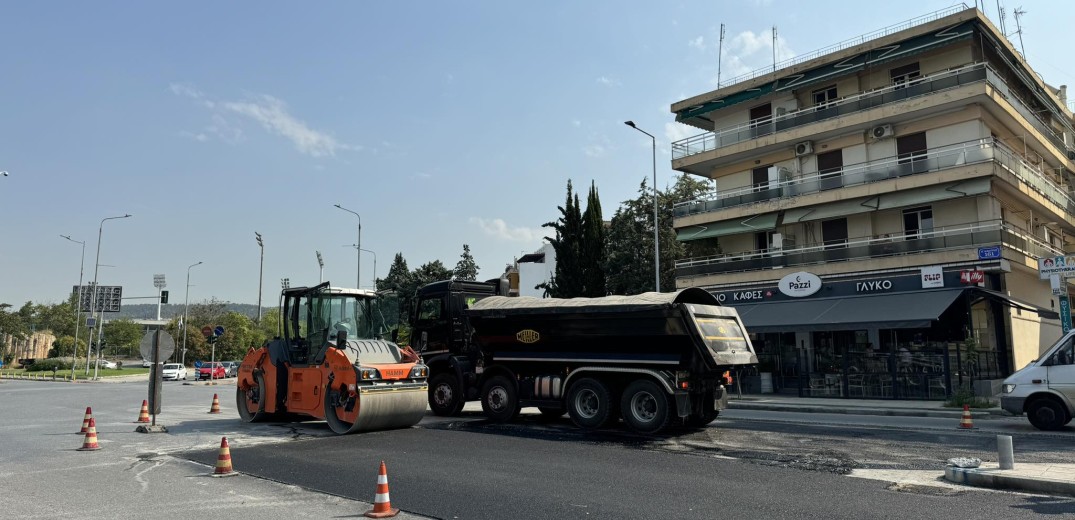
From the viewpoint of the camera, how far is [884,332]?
2691 cm

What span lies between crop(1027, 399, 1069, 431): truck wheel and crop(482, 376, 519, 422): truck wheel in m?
10.3

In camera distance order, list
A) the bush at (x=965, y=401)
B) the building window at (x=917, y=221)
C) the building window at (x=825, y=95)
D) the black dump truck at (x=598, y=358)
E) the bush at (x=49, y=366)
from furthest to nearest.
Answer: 1. the bush at (x=49, y=366)
2. the building window at (x=825, y=95)
3. the building window at (x=917, y=221)
4. the bush at (x=965, y=401)
5. the black dump truck at (x=598, y=358)

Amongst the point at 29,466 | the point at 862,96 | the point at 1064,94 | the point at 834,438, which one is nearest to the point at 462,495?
the point at 29,466

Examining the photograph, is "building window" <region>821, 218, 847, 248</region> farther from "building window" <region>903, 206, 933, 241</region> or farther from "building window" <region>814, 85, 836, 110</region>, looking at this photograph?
"building window" <region>814, 85, 836, 110</region>

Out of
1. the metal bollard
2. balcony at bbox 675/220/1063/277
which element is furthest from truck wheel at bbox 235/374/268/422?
balcony at bbox 675/220/1063/277

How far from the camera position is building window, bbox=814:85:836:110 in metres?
29.4

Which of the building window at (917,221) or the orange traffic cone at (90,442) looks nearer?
the orange traffic cone at (90,442)

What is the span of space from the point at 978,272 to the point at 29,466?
2586 centimetres

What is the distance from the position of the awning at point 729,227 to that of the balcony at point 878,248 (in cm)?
107

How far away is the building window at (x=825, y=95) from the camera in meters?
29.4

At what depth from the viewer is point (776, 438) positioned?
41.7 feet

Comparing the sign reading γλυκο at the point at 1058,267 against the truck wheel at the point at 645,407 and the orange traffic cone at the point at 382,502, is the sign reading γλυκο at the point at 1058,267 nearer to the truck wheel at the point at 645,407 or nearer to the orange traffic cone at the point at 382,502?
the truck wheel at the point at 645,407

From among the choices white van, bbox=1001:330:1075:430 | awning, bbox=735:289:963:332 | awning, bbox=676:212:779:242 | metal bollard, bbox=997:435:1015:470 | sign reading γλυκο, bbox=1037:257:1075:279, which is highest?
awning, bbox=676:212:779:242

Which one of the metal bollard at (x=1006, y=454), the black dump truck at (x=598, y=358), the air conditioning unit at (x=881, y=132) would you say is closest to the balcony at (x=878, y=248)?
the air conditioning unit at (x=881, y=132)
